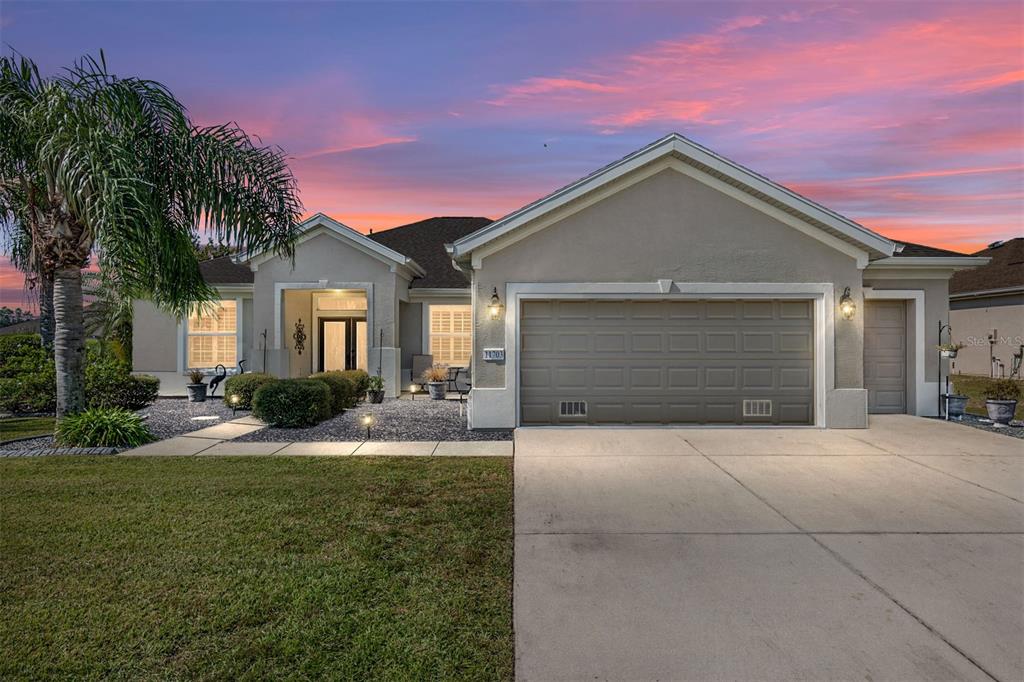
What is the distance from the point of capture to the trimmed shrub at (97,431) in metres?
8.45

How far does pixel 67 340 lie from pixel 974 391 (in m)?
23.2

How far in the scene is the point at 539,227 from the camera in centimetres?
1012

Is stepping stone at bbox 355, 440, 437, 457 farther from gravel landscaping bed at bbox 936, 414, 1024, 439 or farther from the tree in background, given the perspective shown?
the tree in background

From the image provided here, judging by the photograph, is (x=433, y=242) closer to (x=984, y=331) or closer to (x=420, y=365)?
(x=420, y=365)

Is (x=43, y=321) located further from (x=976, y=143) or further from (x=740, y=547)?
(x=976, y=143)

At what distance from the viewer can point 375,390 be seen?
14.4 m

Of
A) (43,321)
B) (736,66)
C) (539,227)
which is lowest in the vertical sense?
(43,321)

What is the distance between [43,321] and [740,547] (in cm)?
2223

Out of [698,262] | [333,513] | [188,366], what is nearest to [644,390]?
[698,262]

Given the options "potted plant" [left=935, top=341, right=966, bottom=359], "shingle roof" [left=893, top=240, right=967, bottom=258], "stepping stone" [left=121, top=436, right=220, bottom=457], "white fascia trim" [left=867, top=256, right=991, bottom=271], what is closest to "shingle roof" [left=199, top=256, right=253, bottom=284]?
"stepping stone" [left=121, top=436, right=220, bottom=457]

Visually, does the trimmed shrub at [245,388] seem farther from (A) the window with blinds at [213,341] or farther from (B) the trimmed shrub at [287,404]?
(A) the window with blinds at [213,341]

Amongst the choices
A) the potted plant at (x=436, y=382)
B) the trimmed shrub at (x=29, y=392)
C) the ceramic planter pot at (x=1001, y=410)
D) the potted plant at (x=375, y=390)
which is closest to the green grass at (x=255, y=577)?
the trimmed shrub at (x=29, y=392)

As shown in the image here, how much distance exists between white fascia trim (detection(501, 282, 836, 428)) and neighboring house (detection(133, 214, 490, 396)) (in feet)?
19.6

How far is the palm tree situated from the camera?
7.54 m
